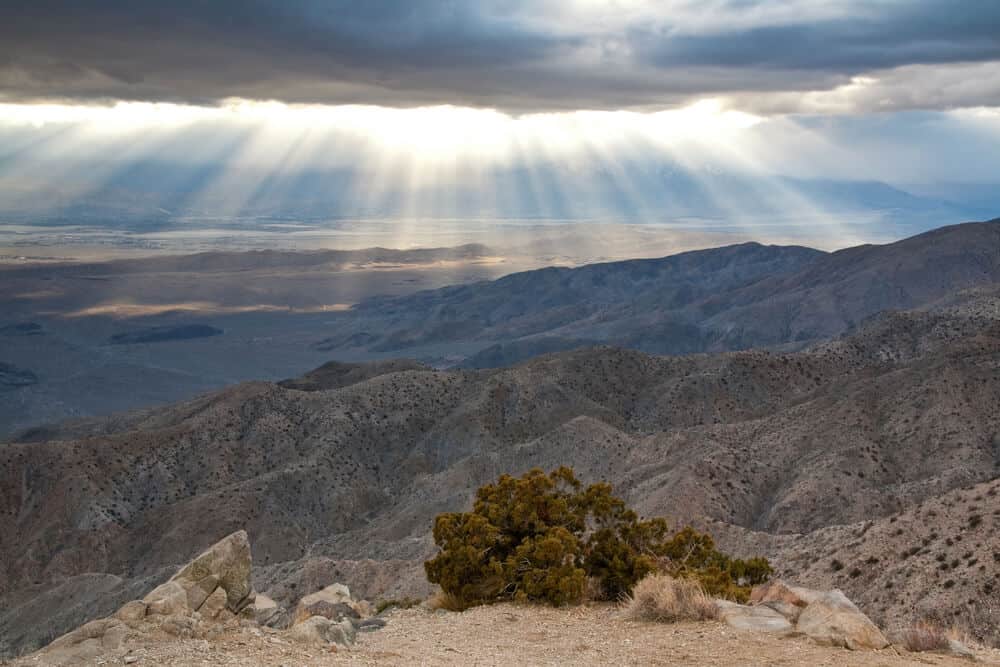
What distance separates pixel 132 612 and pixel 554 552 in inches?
379

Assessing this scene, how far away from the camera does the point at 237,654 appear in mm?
14352

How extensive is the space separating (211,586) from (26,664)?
469 cm

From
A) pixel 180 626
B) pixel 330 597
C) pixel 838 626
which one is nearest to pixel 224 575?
pixel 180 626

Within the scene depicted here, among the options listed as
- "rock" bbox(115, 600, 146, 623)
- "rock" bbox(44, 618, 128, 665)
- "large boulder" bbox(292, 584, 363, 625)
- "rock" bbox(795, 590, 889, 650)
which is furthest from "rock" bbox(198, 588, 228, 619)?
"rock" bbox(795, 590, 889, 650)

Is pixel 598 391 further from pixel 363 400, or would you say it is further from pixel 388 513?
pixel 388 513

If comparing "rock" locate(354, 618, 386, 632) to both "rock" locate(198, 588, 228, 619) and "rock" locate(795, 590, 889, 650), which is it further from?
"rock" locate(795, 590, 889, 650)

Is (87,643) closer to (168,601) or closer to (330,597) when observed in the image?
(168,601)

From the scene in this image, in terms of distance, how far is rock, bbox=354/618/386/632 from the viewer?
760 inches

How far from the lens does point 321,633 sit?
53.7 feet

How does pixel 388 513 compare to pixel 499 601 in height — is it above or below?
below

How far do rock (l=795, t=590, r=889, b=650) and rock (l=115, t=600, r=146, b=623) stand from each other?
11.3m

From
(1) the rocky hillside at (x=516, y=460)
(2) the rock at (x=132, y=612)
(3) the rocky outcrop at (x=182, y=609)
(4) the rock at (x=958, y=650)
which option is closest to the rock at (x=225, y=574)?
(3) the rocky outcrop at (x=182, y=609)

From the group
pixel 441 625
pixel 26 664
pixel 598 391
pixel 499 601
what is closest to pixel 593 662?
pixel 441 625

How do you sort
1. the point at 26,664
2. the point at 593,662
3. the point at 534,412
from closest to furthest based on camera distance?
the point at 26,664 → the point at 593,662 → the point at 534,412
